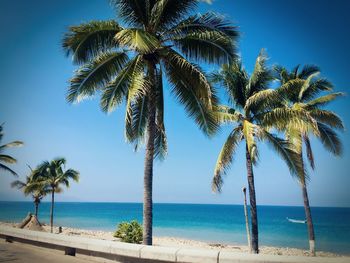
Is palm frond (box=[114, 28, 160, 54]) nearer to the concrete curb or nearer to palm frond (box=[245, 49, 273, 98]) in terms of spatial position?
the concrete curb

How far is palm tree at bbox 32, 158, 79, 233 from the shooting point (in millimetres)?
34594

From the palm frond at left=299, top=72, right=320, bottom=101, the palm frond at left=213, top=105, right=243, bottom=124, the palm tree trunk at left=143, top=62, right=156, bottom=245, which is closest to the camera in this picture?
the palm tree trunk at left=143, top=62, right=156, bottom=245

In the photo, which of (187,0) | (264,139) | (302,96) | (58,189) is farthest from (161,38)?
(58,189)

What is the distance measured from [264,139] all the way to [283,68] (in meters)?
9.09

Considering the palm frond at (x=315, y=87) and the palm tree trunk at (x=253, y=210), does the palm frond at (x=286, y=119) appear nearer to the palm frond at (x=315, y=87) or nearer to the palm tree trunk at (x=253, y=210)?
the palm tree trunk at (x=253, y=210)

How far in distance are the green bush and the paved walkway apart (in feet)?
41.7

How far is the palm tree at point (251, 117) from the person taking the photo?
13.7 m

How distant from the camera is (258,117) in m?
15.5

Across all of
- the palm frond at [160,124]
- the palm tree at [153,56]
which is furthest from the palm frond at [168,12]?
the palm frond at [160,124]

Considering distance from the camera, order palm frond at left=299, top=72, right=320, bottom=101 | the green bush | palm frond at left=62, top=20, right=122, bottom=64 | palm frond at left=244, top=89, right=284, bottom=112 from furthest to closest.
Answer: the green bush
palm frond at left=299, top=72, right=320, bottom=101
palm frond at left=244, top=89, right=284, bottom=112
palm frond at left=62, top=20, right=122, bottom=64

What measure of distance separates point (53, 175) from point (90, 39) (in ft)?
89.4

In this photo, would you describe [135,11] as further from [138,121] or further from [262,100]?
[262,100]

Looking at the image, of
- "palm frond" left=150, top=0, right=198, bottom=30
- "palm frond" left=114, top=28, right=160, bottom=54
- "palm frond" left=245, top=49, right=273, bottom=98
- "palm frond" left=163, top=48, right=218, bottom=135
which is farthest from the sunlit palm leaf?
"palm frond" left=114, top=28, right=160, bottom=54

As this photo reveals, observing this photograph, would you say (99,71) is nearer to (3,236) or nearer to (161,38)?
(161,38)
